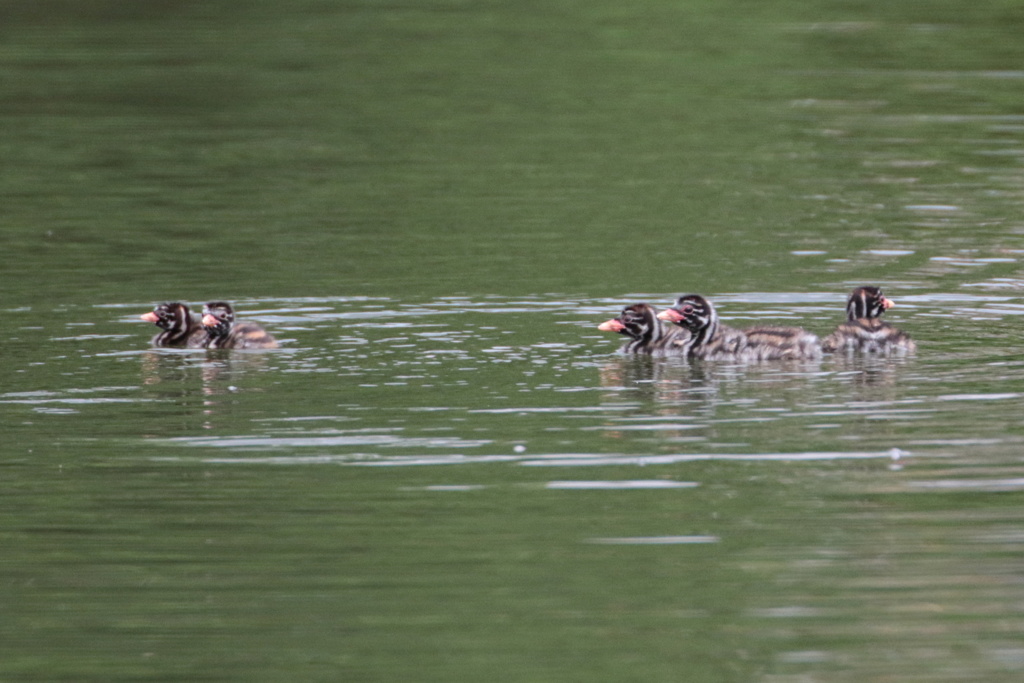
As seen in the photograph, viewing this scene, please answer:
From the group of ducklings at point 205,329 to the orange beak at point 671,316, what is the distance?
240 cm

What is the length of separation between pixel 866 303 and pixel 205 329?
166 inches

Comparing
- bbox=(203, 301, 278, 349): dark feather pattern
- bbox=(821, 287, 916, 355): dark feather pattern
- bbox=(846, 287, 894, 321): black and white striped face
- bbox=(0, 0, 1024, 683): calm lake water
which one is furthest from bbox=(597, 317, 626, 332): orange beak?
bbox=(203, 301, 278, 349): dark feather pattern

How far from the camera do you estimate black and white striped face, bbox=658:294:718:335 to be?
1257 centimetres

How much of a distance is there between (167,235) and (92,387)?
217 inches

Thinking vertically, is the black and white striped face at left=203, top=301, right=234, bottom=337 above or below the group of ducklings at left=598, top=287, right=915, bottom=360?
above

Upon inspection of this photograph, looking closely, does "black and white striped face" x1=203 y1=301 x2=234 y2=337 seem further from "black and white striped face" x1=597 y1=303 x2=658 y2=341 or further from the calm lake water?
"black and white striped face" x1=597 y1=303 x2=658 y2=341

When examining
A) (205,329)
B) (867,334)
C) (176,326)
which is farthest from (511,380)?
(176,326)

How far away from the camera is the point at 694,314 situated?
12.6 m

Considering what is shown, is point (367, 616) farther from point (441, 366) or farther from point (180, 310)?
point (180, 310)

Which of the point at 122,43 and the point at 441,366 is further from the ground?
the point at 122,43

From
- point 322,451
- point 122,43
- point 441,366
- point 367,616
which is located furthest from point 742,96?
point 367,616

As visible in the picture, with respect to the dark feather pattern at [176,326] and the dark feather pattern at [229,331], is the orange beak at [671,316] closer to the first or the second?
the dark feather pattern at [229,331]

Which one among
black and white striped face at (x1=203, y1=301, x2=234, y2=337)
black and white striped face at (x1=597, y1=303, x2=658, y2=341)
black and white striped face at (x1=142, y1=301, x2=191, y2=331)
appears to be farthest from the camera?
black and white striped face at (x1=142, y1=301, x2=191, y2=331)

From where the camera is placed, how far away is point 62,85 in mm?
25406
